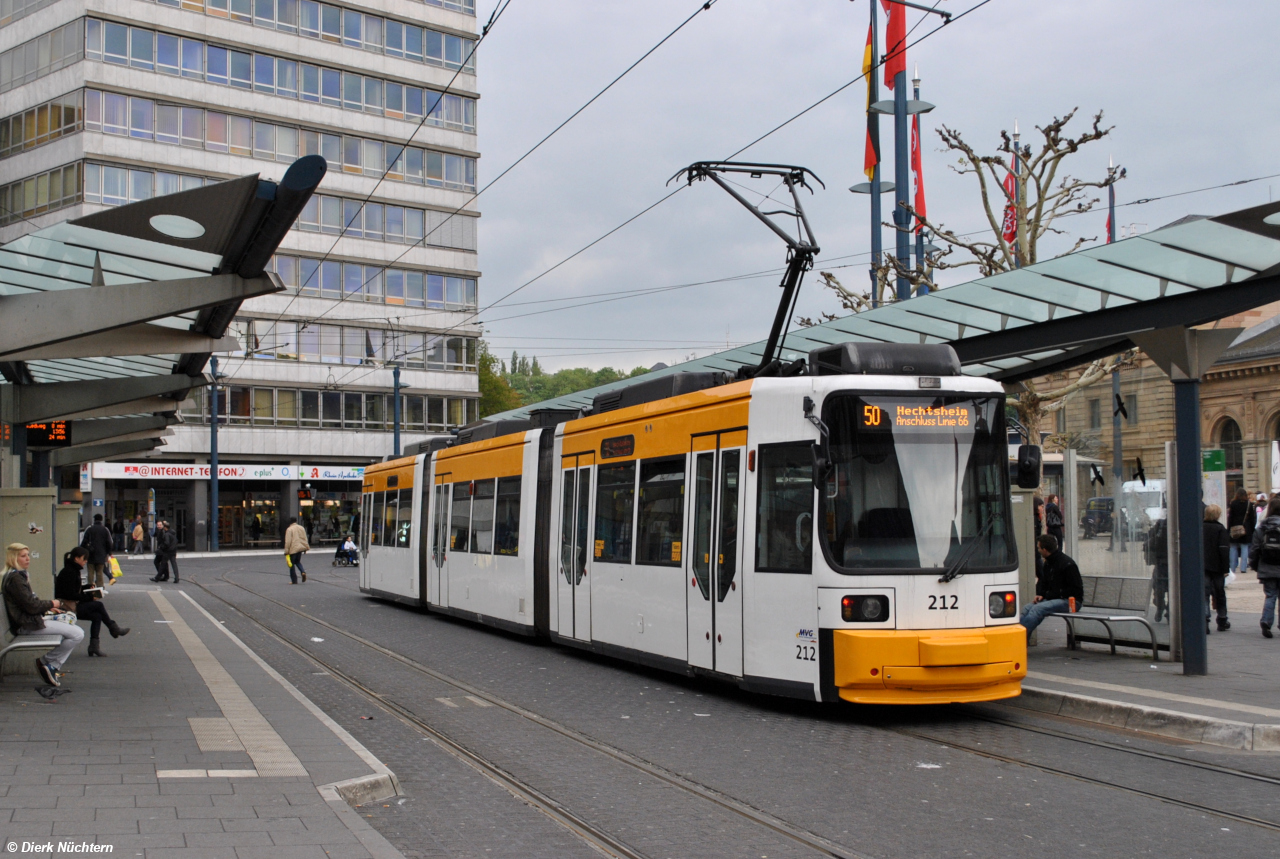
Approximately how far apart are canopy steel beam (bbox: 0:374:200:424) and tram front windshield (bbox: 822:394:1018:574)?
12050 mm

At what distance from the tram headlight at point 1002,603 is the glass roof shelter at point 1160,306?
238 cm

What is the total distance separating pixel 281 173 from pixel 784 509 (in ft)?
160

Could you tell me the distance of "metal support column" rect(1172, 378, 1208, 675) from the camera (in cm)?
1162

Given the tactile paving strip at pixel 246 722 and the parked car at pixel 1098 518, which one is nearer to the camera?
the tactile paving strip at pixel 246 722

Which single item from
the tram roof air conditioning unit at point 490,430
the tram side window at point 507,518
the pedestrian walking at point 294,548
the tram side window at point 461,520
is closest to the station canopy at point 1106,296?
the tram roof air conditioning unit at point 490,430

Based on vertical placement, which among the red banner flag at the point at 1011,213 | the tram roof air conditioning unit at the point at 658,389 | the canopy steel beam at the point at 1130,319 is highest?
the red banner flag at the point at 1011,213

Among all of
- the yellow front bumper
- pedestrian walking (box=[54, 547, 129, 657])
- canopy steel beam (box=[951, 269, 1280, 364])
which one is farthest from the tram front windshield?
pedestrian walking (box=[54, 547, 129, 657])

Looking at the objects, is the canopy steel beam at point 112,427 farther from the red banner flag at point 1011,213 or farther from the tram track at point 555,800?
the red banner flag at point 1011,213

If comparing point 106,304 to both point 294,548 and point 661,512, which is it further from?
point 294,548

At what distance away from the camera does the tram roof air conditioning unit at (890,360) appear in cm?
1068

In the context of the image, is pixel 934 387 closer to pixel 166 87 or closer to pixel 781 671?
pixel 781 671

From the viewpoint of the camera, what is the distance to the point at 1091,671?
12.1m

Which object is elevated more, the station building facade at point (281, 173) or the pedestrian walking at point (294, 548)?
the station building facade at point (281, 173)

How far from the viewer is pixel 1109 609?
13703 millimetres
